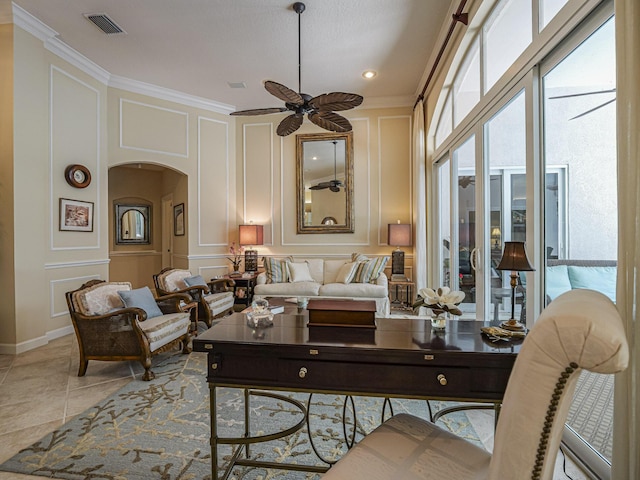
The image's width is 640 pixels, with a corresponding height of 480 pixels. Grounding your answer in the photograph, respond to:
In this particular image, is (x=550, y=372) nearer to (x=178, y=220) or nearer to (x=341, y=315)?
(x=341, y=315)

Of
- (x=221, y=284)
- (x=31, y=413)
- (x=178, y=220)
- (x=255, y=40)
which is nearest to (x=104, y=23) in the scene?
(x=255, y=40)

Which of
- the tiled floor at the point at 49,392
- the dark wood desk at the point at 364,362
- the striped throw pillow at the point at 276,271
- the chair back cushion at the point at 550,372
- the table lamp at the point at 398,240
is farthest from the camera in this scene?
the table lamp at the point at 398,240

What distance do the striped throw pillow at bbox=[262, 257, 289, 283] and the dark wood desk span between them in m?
3.80

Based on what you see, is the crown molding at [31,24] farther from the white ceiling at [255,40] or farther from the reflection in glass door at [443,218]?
the reflection in glass door at [443,218]

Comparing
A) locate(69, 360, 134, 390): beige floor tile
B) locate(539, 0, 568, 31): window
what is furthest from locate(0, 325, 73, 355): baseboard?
locate(539, 0, 568, 31): window

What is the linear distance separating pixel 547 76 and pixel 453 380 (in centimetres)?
208

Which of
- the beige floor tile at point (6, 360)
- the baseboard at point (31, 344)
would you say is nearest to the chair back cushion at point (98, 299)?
the beige floor tile at point (6, 360)

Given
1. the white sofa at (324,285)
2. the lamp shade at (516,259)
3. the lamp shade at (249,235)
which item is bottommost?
the white sofa at (324,285)

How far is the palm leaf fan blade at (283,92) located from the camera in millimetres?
2861

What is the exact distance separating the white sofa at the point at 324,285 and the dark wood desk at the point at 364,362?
10.1 feet

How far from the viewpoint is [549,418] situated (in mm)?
712

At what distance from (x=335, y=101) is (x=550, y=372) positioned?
2.76m

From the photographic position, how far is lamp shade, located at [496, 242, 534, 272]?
1580 mm

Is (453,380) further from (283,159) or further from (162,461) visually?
(283,159)
